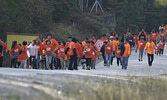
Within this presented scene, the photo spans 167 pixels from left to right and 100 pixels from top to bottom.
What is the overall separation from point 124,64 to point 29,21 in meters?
14.9

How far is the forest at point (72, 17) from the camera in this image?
109 ft

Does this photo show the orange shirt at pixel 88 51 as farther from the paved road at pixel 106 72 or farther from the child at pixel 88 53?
the paved road at pixel 106 72

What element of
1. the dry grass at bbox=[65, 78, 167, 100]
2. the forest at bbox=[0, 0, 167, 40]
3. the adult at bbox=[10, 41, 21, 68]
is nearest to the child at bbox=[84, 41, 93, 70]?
the adult at bbox=[10, 41, 21, 68]

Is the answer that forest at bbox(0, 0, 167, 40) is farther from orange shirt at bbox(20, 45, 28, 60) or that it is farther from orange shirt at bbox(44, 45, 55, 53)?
orange shirt at bbox(20, 45, 28, 60)

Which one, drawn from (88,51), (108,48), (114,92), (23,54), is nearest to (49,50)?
(23,54)

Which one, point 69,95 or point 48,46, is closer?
point 69,95

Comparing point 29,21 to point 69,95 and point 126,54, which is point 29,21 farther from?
point 69,95

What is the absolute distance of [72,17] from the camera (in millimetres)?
47750

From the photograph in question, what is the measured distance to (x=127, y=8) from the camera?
57375mm

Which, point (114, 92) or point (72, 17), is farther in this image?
point (72, 17)

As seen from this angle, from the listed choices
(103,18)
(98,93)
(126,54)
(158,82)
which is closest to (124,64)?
(126,54)

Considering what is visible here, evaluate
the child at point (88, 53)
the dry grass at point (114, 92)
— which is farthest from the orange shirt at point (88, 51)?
the dry grass at point (114, 92)

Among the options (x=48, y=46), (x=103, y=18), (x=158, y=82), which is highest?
(x=103, y=18)

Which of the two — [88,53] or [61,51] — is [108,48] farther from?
[61,51]
